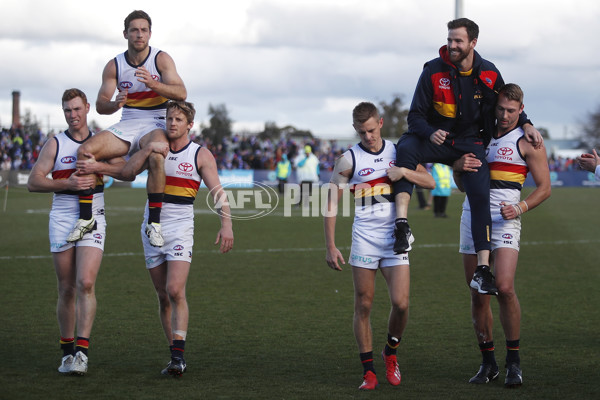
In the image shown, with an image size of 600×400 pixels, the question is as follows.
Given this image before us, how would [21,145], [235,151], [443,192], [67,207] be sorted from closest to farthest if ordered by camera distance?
1. [67,207]
2. [443,192]
3. [21,145]
4. [235,151]

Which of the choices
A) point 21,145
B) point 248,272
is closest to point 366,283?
point 248,272

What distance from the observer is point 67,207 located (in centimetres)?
738

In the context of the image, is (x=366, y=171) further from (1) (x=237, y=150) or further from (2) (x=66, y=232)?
(1) (x=237, y=150)

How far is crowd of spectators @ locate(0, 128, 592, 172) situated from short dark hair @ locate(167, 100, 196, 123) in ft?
106

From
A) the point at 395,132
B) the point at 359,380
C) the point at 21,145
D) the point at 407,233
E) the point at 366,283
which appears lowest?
the point at 359,380

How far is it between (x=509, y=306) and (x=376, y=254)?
4.00 ft

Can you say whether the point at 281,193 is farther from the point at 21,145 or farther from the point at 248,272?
the point at 248,272

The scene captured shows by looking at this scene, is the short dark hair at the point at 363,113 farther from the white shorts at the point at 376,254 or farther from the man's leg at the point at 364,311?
the man's leg at the point at 364,311

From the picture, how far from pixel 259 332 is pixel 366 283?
8.18 feet

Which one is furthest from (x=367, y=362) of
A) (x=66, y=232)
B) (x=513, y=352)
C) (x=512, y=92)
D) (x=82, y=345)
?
(x=66, y=232)

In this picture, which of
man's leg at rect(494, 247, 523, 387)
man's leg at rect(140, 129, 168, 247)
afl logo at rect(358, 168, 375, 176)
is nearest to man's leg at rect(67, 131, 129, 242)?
man's leg at rect(140, 129, 168, 247)

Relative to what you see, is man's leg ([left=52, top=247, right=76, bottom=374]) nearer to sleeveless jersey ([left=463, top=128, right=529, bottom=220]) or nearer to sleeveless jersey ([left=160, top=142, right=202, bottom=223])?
sleeveless jersey ([left=160, top=142, right=202, bottom=223])

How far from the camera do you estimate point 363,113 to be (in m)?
6.76

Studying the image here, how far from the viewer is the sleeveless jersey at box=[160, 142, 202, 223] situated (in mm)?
7289
